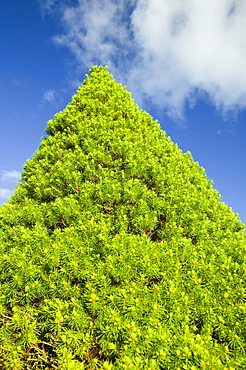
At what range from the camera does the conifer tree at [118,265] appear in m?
3.26

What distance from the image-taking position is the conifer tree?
3.26m

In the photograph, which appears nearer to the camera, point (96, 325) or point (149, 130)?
point (96, 325)

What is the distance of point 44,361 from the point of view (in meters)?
3.65

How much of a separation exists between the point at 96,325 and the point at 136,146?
4020 millimetres

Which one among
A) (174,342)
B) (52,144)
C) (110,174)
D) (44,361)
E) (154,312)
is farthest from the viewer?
(52,144)

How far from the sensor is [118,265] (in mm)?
3830

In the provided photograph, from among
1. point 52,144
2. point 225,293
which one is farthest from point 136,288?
point 52,144

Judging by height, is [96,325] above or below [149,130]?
below

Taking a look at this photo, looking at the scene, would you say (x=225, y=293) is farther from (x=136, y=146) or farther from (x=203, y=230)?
(x=136, y=146)

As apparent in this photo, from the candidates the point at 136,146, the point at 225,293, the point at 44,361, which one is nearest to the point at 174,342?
the point at 225,293

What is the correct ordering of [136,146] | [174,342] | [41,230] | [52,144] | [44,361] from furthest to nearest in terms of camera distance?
[52,144] < [136,146] < [41,230] < [44,361] < [174,342]

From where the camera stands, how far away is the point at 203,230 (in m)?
4.73

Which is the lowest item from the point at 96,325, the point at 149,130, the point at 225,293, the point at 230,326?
the point at 96,325

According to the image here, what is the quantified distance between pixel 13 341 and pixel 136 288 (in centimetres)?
204
